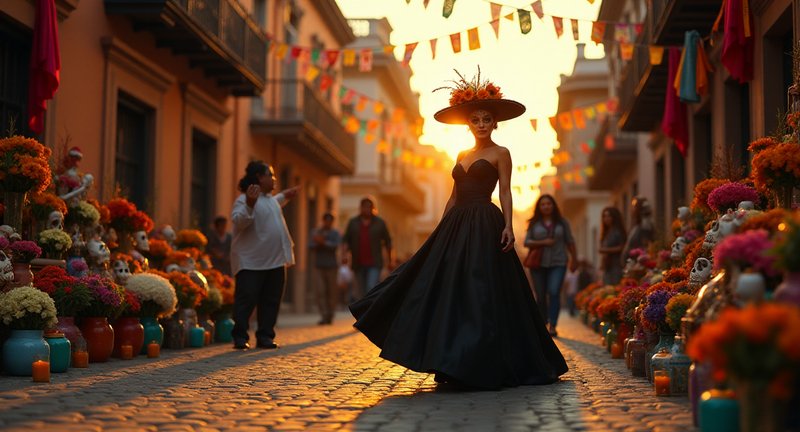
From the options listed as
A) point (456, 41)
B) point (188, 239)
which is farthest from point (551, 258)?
point (188, 239)

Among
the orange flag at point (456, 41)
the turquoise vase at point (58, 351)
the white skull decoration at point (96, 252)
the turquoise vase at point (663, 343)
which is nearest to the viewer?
the turquoise vase at point (663, 343)

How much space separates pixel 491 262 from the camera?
7.35m

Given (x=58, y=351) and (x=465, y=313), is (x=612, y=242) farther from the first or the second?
(x=58, y=351)

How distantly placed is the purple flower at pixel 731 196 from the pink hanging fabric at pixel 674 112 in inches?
286

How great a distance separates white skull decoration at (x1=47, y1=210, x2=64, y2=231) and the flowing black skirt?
3.22 metres

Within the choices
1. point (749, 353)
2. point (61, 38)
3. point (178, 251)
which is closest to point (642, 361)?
point (749, 353)

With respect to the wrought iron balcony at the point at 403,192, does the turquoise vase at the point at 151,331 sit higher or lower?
lower

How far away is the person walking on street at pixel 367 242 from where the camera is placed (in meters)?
17.0

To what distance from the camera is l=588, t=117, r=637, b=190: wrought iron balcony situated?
88.0ft

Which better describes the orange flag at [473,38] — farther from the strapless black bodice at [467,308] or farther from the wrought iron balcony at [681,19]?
the strapless black bodice at [467,308]

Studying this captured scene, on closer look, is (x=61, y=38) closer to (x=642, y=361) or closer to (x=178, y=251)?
(x=178, y=251)

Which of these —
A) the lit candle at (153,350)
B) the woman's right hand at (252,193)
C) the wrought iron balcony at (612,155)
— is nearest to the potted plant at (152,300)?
the lit candle at (153,350)

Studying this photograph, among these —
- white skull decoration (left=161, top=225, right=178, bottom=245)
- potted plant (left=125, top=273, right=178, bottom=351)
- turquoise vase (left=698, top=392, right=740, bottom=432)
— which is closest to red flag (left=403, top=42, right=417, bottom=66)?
white skull decoration (left=161, top=225, right=178, bottom=245)

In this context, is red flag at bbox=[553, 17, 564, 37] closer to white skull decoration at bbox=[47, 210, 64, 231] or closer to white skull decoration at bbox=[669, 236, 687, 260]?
white skull decoration at bbox=[669, 236, 687, 260]
